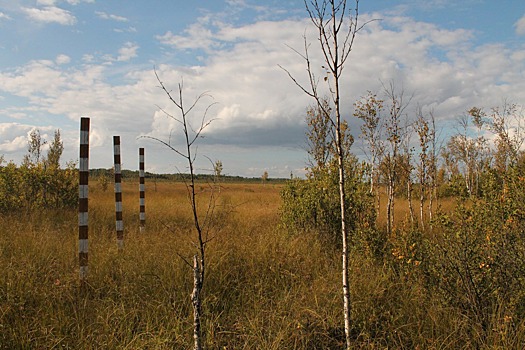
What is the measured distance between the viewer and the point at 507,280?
356 cm

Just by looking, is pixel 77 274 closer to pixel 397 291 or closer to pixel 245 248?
pixel 245 248

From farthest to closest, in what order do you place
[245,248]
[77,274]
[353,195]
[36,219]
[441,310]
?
[36,219] < [353,195] < [245,248] < [77,274] < [441,310]

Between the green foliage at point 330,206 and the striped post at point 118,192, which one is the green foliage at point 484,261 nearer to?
the green foliage at point 330,206

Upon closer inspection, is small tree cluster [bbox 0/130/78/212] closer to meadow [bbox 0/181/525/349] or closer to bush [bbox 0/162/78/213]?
bush [bbox 0/162/78/213]

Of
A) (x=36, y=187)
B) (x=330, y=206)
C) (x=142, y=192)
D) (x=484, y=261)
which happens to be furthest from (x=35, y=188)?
(x=484, y=261)

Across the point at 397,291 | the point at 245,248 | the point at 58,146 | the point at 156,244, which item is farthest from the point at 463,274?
the point at 58,146

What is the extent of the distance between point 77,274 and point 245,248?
220 centimetres

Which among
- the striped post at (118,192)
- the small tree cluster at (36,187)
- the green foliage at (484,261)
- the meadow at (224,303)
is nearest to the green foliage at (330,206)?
the meadow at (224,303)

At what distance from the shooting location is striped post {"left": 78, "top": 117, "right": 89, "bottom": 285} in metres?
4.46

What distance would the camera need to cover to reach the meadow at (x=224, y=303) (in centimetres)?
310

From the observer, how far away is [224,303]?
12.5 ft

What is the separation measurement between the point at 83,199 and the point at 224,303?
97.6 inches

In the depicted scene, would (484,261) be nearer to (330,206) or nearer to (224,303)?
(224,303)

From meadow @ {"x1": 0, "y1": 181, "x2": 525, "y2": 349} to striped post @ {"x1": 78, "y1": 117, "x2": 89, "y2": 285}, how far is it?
0.19 metres
